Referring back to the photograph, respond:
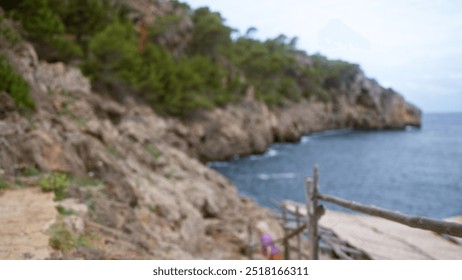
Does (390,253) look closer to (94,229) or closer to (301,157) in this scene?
(94,229)

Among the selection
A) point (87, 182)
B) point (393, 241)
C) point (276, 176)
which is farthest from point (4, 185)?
point (276, 176)

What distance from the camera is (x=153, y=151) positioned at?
14625mm

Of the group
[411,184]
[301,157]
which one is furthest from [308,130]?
[411,184]

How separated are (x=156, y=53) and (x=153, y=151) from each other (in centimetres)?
1455

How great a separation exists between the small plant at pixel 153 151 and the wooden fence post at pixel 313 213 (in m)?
9.66

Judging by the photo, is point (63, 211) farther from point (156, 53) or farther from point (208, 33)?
point (208, 33)

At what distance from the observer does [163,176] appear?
12625mm

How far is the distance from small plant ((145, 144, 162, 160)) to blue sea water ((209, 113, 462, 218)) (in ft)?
30.2

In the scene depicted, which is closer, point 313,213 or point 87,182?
point 313,213

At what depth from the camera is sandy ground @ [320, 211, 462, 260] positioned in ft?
14.2

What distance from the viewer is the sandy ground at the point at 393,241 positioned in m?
4.32
